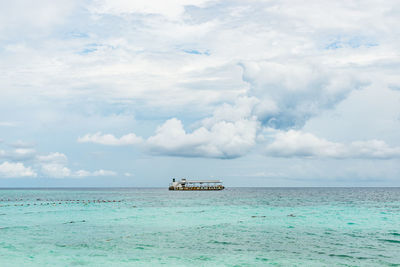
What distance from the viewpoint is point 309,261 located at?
26.4 metres

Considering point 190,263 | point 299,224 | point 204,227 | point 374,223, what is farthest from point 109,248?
point 374,223

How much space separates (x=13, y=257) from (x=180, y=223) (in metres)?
22.9

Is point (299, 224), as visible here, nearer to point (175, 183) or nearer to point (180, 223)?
point (180, 223)

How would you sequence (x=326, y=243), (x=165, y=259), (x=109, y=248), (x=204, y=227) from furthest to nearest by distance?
1. (x=204, y=227)
2. (x=326, y=243)
3. (x=109, y=248)
4. (x=165, y=259)

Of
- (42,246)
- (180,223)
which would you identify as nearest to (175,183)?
(180,223)

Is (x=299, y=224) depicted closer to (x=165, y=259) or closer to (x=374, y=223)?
(x=374, y=223)

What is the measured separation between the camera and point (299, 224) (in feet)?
152

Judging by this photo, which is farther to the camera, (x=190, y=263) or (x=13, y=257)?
(x=13, y=257)

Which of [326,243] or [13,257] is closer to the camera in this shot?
[13,257]

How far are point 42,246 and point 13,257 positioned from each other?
3.98 meters

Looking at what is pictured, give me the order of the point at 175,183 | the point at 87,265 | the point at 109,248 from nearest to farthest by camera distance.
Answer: the point at 87,265 < the point at 109,248 < the point at 175,183

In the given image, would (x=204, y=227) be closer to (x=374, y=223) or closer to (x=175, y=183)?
(x=374, y=223)

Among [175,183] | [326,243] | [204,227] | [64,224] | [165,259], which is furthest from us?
[175,183]

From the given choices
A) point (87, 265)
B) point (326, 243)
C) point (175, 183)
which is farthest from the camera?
point (175, 183)
